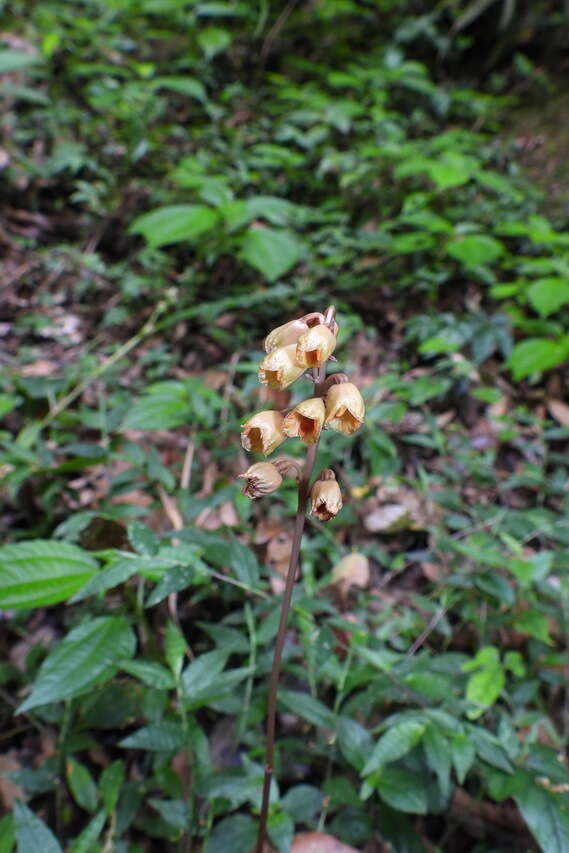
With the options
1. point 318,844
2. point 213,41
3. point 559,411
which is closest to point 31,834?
point 318,844

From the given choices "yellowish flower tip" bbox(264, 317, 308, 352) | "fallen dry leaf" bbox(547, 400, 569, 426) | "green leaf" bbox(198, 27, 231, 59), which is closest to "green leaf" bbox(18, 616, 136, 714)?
"yellowish flower tip" bbox(264, 317, 308, 352)

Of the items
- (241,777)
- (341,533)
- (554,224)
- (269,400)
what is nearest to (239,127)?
(554,224)

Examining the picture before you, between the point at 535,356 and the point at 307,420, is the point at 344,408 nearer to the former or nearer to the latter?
the point at 307,420

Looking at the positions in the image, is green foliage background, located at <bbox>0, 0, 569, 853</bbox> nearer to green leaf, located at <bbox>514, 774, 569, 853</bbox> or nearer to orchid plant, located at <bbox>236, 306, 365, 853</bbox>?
green leaf, located at <bbox>514, 774, 569, 853</bbox>

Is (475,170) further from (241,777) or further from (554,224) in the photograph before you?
(241,777)

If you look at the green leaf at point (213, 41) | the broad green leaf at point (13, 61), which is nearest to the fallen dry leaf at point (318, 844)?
the broad green leaf at point (13, 61)

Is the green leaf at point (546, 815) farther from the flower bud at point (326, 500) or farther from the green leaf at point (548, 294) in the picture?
the green leaf at point (548, 294)
